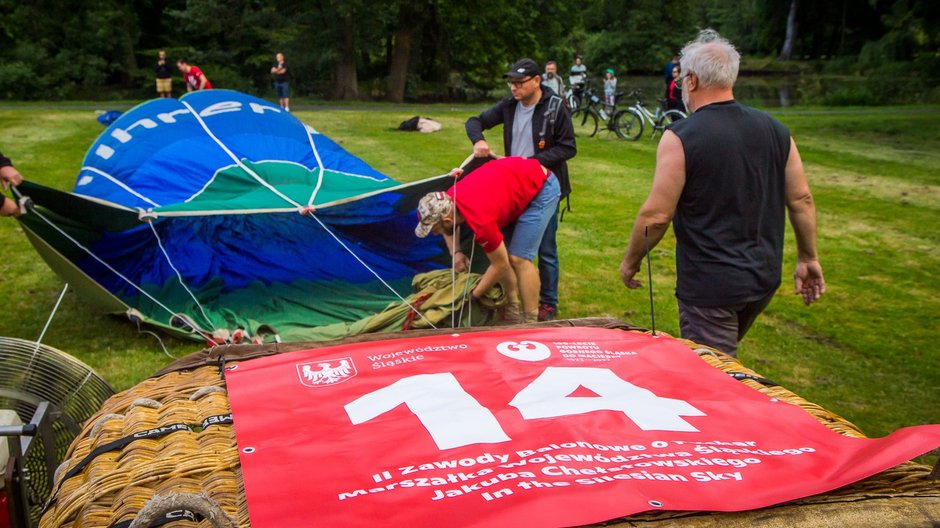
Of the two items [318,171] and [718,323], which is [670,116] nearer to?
[318,171]

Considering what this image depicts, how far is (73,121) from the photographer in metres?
16.8

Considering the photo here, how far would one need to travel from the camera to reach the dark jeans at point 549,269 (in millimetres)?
5355

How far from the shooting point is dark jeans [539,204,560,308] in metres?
5.36

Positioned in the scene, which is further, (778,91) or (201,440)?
(778,91)

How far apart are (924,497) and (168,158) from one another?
590 cm

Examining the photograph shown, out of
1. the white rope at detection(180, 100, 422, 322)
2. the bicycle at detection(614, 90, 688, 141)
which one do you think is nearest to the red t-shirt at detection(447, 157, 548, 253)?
the white rope at detection(180, 100, 422, 322)

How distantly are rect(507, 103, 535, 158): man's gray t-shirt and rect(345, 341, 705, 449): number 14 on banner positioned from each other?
322cm

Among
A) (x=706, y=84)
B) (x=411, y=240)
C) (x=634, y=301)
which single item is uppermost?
(x=706, y=84)

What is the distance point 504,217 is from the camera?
473cm

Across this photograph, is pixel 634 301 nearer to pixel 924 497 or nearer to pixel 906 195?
pixel 924 497

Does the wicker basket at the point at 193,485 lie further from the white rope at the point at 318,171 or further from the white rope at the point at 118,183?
the white rope at the point at 118,183

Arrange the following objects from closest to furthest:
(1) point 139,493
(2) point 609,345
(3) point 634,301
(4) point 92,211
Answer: (1) point 139,493 → (2) point 609,345 → (4) point 92,211 → (3) point 634,301

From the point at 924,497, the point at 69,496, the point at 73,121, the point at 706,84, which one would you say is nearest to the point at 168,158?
the point at 706,84

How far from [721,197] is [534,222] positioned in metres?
1.94
